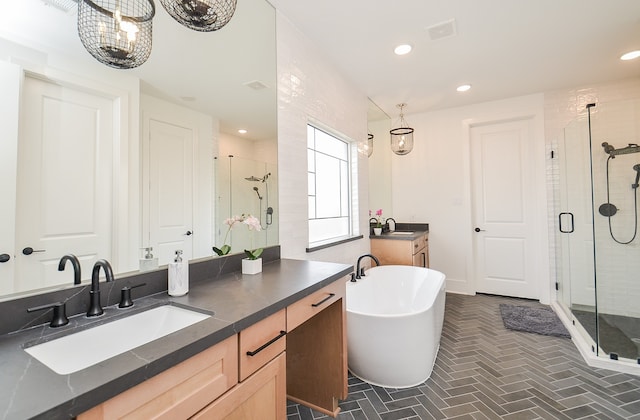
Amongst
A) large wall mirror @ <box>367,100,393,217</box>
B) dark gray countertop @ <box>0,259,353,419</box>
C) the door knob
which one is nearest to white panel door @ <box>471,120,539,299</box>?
large wall mirror @ <box>367,100,393,217</box>

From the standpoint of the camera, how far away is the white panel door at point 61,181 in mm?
939

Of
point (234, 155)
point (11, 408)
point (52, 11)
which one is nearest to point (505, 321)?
point (234, 155)

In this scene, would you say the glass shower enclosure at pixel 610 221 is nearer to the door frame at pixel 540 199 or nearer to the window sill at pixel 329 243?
the door frame at pixel 540 199

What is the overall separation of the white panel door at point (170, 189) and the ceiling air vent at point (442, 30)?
6.65ft

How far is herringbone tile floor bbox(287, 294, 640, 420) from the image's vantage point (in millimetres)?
1681

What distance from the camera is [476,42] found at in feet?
8.14

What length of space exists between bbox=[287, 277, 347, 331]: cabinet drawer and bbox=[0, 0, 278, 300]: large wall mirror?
1.96 ft

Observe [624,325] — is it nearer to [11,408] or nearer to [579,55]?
[579,55]

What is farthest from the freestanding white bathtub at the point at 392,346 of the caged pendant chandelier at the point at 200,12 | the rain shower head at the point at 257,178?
the caged pendant chandelier at the point at 200,12

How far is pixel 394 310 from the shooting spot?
2.88 meters

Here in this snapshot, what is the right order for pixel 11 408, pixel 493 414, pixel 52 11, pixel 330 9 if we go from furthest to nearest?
pixel 330 9 < pixel 493 414 < pixel 52 11 < pixel 11 408


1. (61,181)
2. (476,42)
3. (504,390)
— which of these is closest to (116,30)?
(61,181)

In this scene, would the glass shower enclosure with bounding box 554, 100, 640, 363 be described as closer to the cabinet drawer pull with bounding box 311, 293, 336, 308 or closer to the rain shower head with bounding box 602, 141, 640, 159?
the rain shower head with bounding box 602, 141, 640, 159

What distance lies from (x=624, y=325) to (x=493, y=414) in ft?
6.10
